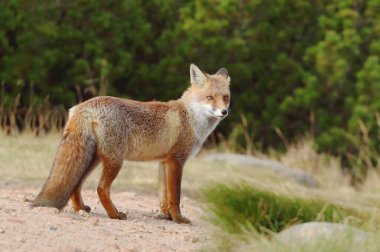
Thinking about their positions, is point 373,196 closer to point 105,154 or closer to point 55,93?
point 105,154

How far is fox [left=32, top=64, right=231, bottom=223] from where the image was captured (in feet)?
24.4

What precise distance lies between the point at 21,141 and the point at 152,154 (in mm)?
6740

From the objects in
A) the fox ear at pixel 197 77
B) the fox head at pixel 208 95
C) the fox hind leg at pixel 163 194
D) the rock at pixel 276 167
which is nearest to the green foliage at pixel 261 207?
the fox hind leg at pixel 163 194

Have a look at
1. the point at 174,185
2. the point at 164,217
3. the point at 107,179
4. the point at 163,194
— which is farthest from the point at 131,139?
the point at 164,217

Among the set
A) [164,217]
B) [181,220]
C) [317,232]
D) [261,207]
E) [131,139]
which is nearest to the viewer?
[317,232]

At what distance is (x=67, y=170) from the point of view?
7410 millimetres

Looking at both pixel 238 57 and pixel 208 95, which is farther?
pixel 238 57

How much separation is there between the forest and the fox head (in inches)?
378

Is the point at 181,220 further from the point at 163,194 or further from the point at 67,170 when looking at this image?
the point at 67,170

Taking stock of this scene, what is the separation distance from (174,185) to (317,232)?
194cm

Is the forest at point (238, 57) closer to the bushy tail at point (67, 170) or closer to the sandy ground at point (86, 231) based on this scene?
the sandy ground at point (86, 231)

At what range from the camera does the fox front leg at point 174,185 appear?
8047mm

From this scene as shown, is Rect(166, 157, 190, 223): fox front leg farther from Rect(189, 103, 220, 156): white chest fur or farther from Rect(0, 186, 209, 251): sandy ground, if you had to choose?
Rect(189, 103, 220, 156): white chest fur

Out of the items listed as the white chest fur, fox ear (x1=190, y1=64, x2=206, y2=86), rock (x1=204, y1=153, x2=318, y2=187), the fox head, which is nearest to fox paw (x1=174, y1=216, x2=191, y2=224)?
the white chest fur
